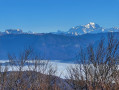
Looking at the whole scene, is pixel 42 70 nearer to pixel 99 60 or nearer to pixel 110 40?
pixel 99 60

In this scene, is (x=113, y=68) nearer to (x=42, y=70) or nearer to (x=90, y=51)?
(x=90, y=51)

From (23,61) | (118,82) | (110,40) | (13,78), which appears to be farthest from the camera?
(13,78)

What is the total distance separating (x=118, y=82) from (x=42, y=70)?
25098 mm

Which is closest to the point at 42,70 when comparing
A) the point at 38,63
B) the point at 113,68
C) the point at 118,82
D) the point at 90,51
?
the point at 38,63

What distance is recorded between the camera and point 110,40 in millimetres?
14227

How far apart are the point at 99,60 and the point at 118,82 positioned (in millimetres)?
8298

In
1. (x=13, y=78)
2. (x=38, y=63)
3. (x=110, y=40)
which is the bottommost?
(x=13, y=78)

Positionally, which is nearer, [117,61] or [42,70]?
[117,61]

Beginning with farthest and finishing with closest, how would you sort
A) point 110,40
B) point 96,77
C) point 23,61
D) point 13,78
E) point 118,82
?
point 13,78 < point 23,61 < point 96,77 < point 110,40 < point 118,82

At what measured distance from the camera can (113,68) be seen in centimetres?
1532

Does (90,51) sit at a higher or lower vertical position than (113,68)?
higher

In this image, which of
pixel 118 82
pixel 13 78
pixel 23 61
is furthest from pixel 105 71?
pixel 13 78

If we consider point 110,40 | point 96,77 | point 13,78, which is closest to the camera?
point 110,40

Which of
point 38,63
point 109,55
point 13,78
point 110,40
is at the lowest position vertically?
point 13,78
